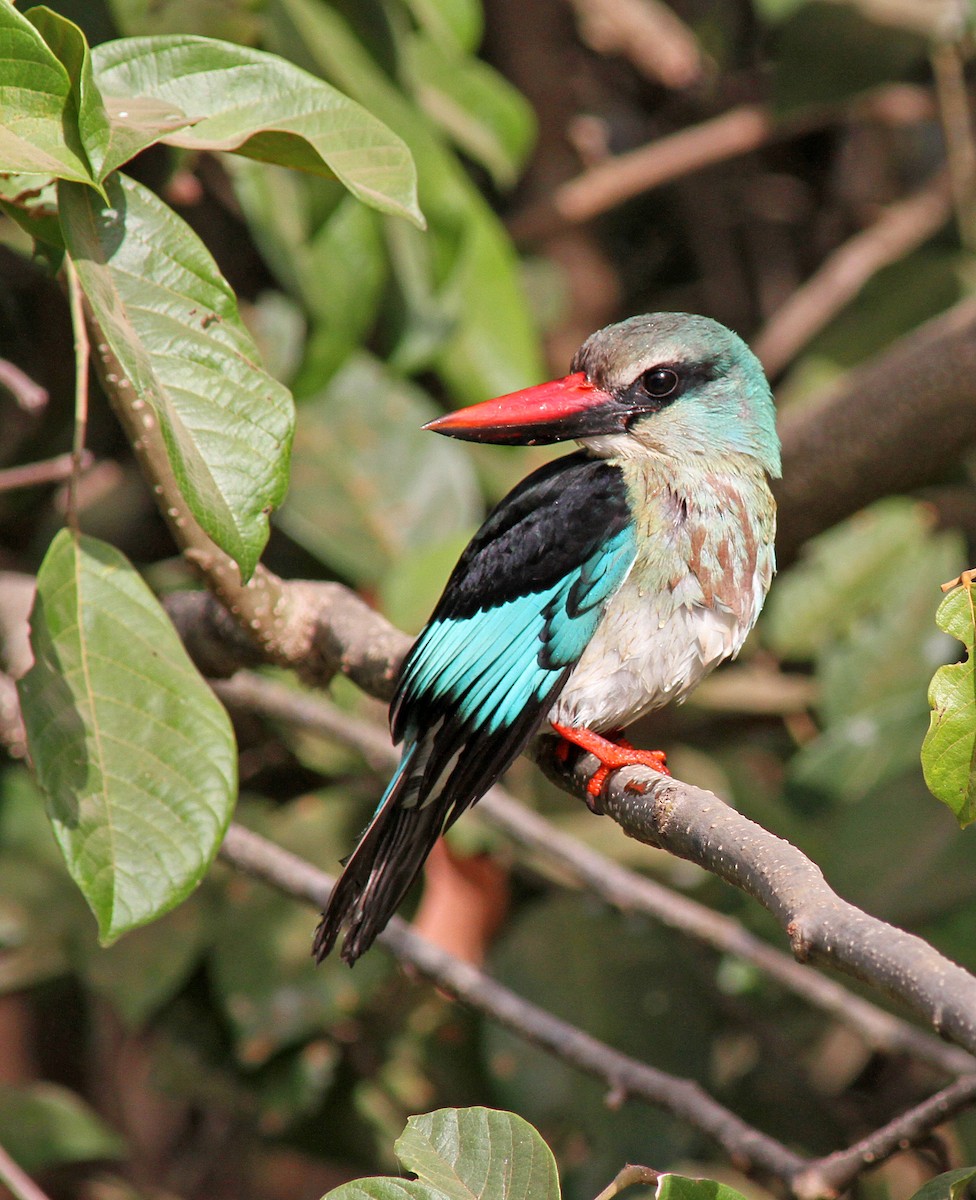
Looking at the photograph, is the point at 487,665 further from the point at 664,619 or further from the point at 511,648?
the point at 664,619

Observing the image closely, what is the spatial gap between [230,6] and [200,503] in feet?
4.16

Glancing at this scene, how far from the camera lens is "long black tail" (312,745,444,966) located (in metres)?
1.65

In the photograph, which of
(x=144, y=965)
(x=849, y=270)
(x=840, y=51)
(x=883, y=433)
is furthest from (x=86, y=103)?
(x=849, y=270)

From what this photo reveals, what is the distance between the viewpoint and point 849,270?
3500 mm

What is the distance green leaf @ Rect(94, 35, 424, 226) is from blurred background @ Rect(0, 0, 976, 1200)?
55 cm

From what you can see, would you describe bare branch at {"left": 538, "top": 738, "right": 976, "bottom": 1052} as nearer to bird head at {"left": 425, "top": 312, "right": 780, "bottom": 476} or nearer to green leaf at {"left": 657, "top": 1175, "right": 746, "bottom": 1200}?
green leaf at {"left": 657, "top": 1175, "right": 746, "bottom": 1200}

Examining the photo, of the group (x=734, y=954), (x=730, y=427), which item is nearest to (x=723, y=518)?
(x=730, y=427)

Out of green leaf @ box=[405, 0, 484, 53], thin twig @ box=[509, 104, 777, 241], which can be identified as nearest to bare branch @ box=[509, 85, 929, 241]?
thin twig @ box=[509, 104, 777, 241]

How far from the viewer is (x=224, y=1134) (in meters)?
3.29

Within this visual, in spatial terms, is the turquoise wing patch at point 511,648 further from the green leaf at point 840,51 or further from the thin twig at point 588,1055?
the green leaf at point 840,51

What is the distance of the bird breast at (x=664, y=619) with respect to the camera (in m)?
1.79

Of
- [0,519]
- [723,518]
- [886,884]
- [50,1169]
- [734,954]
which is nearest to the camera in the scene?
[723,518]

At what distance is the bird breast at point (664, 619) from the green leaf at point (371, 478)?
2.93 ft

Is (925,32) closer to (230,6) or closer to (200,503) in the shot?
(230,6)
